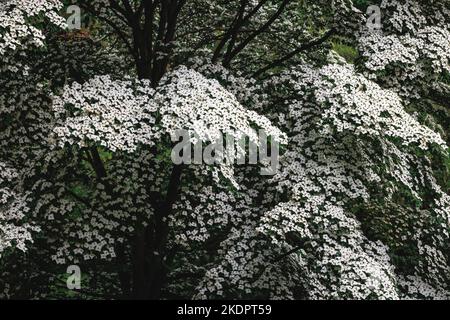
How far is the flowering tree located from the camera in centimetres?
648

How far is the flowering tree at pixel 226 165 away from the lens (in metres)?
6.48

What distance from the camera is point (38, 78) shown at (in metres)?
7.96

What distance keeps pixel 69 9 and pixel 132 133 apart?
2.77m

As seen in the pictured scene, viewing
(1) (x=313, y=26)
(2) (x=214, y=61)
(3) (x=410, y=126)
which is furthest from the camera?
(1) (x=313, y=26)

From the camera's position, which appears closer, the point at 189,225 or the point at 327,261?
the point at 327,261

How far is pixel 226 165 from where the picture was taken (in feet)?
21.6

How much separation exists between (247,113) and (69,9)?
10.3 feet

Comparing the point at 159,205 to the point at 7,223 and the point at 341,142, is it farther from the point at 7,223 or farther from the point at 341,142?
the point at 341,142

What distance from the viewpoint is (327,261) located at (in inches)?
262

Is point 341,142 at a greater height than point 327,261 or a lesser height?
greater

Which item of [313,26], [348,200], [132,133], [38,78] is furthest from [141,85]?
[313,26]

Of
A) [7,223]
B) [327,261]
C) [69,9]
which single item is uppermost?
[69,9]

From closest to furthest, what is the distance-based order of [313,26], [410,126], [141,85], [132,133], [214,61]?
[132,133], [410,126], [141,85], [214,61], [313,26]

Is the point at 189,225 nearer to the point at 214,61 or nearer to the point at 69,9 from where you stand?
the point at 214,61
